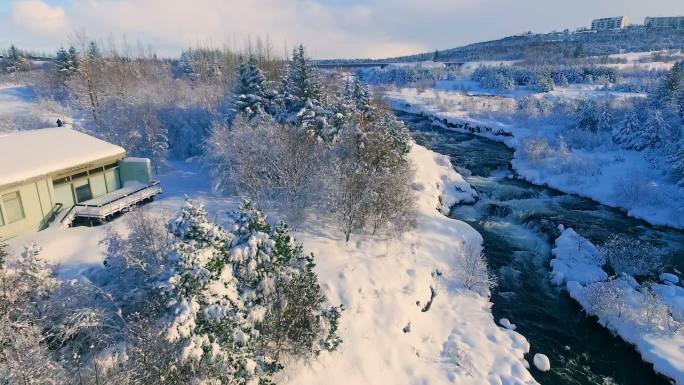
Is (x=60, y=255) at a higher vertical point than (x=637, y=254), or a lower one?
higher

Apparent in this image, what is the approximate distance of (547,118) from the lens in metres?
64.3

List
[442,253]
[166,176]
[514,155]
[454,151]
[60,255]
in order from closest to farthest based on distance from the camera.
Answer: [60,255], [442,253], [166,176], [514,155], [454,151]

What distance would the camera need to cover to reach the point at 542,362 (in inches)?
698

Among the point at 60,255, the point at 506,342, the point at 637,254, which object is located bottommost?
the point at 506,342

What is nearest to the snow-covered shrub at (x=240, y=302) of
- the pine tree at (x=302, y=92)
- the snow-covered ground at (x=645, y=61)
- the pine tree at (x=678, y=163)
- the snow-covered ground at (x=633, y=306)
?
the snow-covered ground at (x=633, y=306)

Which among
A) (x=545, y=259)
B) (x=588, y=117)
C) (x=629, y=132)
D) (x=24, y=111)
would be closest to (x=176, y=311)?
(x=545, y=259)

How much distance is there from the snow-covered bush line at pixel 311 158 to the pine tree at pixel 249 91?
0.09 m

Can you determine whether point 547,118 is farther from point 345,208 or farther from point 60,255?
point 60,255

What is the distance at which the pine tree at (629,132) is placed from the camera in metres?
45.5

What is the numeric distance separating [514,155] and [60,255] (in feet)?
161

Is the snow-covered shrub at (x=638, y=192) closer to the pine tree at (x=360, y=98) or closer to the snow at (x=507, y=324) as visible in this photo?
the snow at (x=507, y=324)

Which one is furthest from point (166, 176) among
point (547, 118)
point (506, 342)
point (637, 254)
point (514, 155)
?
point (547, 118)

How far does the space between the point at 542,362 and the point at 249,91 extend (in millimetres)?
30247

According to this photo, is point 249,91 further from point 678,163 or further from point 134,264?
point 678,163
